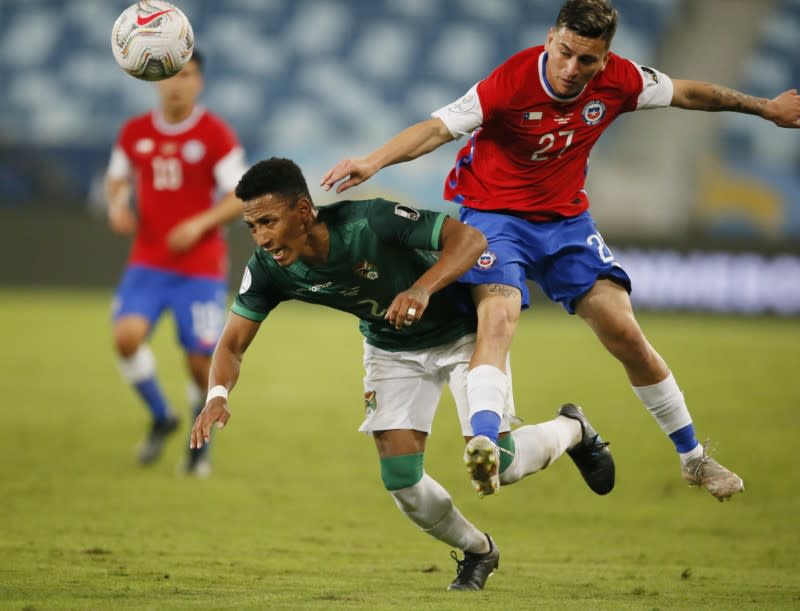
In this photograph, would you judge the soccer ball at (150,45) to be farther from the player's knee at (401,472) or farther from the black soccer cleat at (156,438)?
the black soccer cleat at (156,438)

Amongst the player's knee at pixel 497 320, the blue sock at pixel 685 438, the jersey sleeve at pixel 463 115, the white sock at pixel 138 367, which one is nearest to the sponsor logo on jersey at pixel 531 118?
the jersey sleeve at pixel 463 115

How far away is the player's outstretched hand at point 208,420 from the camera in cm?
491

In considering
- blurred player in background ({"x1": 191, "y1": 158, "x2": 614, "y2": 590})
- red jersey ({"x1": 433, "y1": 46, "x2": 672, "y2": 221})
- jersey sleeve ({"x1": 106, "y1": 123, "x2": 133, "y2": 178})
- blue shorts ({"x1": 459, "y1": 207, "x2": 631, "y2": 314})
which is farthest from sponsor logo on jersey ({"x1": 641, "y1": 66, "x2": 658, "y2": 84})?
jersey sleeve ({"x1": 106, "y1": 123, "x2": 133, "y2": 178})

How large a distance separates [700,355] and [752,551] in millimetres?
8754

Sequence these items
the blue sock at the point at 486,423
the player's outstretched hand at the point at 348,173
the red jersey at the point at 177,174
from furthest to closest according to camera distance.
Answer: the red jersey at the point at 177,174 < the blue sock at the point at 486,423 < the player's outstretched hand at the point at 348,173

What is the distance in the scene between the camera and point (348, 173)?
497 centimetres

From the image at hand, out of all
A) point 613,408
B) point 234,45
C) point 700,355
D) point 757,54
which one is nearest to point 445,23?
point 234,45

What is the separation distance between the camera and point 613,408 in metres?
12.0

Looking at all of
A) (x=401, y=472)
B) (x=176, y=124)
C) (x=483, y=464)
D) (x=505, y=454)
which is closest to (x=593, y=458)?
(x=505, y=454)

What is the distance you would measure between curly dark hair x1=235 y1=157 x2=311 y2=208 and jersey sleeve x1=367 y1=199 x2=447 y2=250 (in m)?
0.39

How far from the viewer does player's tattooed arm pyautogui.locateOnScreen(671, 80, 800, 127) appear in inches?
232

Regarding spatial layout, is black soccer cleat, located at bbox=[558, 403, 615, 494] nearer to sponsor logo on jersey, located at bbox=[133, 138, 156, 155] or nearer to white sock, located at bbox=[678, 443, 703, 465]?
white sock, located at bbox=[678, 443, 703, 465]

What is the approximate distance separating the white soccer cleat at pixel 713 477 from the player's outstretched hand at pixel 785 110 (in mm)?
1710

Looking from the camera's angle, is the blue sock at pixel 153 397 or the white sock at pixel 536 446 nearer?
the white sock at pixel 536 446
